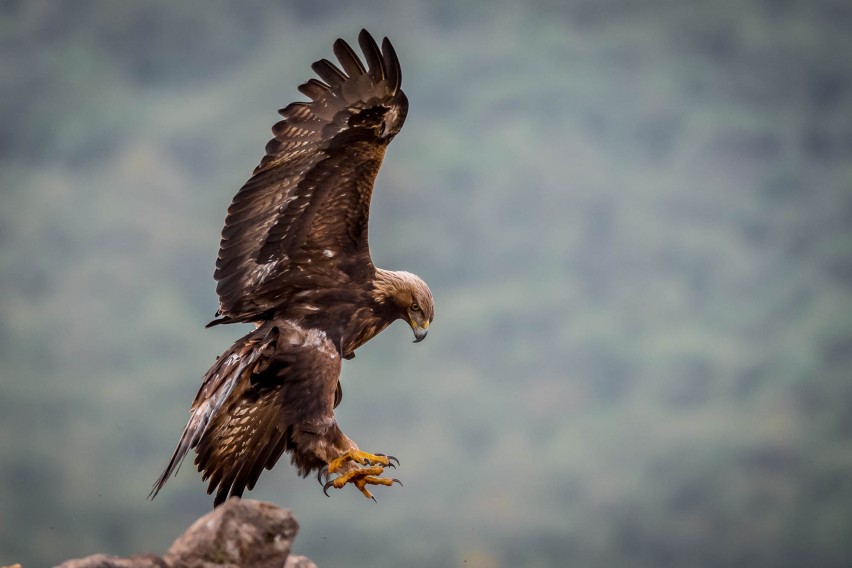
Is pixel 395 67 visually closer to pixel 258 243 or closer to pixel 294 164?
pixel 294 164

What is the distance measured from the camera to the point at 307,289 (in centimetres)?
836

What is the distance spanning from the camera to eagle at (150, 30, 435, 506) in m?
7.79

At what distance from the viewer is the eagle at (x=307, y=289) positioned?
7785 millimetres

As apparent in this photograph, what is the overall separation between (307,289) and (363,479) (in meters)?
1.61

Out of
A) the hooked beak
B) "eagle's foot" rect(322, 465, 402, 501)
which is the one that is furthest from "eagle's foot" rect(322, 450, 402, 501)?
the hooked beak

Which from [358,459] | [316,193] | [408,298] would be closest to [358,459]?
[358,459]

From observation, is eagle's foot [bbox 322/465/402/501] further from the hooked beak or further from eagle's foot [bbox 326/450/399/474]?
the hooked beak

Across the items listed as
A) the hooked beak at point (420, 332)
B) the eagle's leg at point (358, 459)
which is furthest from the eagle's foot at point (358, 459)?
the hooked beak at point (420, 332)

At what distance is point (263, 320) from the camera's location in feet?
27.6

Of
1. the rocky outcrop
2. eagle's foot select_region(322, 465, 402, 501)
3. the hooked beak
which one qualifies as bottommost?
the rocky outcrop

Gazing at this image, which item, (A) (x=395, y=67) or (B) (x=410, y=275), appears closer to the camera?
(A) (x=395, y=67)

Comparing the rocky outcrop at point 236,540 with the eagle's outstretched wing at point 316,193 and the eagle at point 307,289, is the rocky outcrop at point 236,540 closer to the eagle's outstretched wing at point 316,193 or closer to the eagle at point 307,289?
the eagle at point 307,289

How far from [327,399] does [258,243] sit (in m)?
1.33

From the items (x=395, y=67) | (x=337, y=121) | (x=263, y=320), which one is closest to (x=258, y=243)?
(x=263, y=320)
